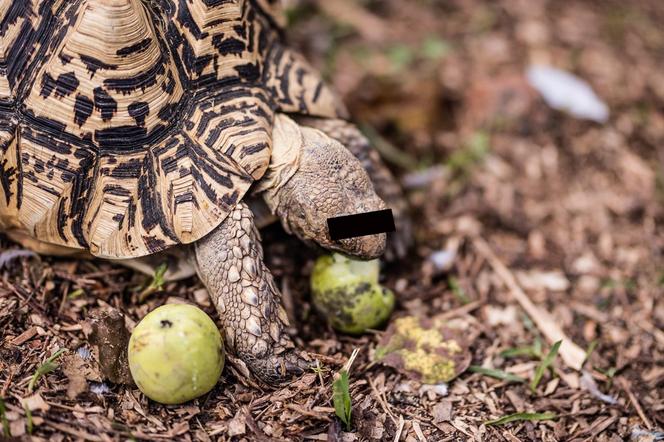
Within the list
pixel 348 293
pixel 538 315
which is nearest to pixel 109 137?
pixel 348 293

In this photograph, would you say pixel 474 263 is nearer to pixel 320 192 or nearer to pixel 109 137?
pixel 320 192

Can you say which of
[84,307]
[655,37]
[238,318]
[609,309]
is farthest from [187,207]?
[655,37]

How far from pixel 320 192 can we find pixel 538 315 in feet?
5.50

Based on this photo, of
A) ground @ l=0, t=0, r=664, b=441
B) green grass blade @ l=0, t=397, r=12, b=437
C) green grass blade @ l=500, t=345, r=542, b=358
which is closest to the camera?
green grass blade @ l=0, t=397, r=12, b=437

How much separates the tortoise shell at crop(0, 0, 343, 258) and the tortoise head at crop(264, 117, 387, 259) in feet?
0.51

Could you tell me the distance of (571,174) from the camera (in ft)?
16.2

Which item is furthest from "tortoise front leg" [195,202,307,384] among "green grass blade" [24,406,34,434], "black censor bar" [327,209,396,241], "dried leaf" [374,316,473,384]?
"green grass blade" [24,406,34,434]

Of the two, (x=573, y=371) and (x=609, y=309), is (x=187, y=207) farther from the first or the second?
(x=609, y=309)

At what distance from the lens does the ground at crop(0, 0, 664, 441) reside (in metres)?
3.03

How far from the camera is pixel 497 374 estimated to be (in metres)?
3.43

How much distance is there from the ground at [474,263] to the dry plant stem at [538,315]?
12mm

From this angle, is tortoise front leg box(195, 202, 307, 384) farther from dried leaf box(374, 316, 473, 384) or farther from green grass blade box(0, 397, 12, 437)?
green grass blade box(0, 397, 12, 437)

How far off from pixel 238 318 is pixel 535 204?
104 inches

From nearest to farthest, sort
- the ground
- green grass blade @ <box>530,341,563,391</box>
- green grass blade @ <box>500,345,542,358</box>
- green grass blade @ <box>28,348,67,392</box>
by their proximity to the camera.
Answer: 1. green grass blade @ <box>28,348,67,392</box>
2. the ground
3. green grass blade @ <box>530,341,563,391</box>
4. green grass blade @ <box>500,345,542,358</box>
